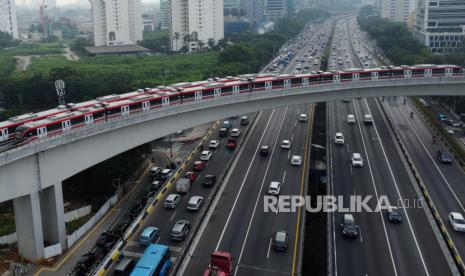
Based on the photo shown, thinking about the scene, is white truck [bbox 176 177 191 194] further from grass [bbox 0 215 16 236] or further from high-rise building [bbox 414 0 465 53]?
high-rise building [bbox 414 0 465 53]

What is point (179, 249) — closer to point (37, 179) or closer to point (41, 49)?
point (37, 179)

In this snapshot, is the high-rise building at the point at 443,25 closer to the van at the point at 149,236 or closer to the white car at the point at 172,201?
the white car at the point at 172,201

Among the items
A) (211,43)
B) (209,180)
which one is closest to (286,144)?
(209,180)

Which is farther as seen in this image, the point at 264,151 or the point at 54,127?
the point at 264,151

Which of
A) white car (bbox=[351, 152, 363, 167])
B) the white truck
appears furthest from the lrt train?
white car (bbox=[351, 152, 363, 167])

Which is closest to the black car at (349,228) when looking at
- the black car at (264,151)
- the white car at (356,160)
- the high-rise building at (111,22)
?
the white car at (356,160)

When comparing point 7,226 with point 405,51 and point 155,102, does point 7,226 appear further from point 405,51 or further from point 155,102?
point 405,51
